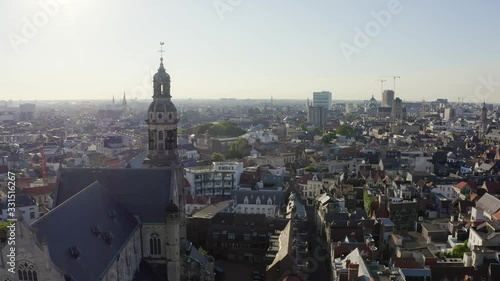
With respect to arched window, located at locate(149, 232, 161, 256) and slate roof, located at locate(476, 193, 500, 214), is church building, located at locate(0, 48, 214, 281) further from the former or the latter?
slate roof, located at locate(476, 193, 500, 214)

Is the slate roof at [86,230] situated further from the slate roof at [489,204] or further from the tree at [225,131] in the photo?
the tree at [225,131]

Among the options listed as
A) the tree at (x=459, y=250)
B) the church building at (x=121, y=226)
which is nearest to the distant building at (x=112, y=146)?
the church building at (x=121, y=226)

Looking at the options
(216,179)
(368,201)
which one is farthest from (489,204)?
(216,179)

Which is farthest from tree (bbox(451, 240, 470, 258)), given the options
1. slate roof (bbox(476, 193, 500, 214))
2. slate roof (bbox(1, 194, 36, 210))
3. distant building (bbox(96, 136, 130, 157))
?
distant building (bbox(96, 136, 130, 157))

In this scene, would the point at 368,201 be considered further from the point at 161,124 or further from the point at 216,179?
the point at 161,124

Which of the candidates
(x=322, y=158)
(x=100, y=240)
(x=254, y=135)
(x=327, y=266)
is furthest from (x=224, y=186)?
(x=254, y=135)
